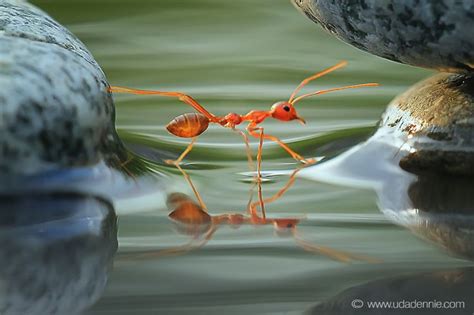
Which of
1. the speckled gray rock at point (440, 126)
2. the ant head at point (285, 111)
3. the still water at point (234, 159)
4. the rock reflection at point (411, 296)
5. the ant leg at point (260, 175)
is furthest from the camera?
the ant head at point (285, 111)

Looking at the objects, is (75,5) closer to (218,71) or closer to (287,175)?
(218,71)

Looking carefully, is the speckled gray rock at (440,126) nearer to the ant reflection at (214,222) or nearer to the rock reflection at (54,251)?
the ant reflection at (214,222)

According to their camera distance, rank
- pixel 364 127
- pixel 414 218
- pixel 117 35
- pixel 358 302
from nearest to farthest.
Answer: pixel 358 302 < pixel 414 218 < pixel 364 127 < pixel 117 35

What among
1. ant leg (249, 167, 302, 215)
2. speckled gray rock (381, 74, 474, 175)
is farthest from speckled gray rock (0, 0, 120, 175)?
speckled gray rock (381, 74, 474, 175)

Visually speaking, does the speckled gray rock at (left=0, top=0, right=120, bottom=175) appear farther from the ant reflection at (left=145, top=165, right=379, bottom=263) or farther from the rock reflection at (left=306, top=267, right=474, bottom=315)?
the rock reflection at (left=306, top=267, right=474, bottom=315)

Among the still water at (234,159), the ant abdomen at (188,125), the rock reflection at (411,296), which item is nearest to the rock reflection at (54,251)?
the still water at (234,159)

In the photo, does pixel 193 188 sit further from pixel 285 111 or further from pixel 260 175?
pixel 285 111

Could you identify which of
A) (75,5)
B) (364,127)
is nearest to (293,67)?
(364,127)
